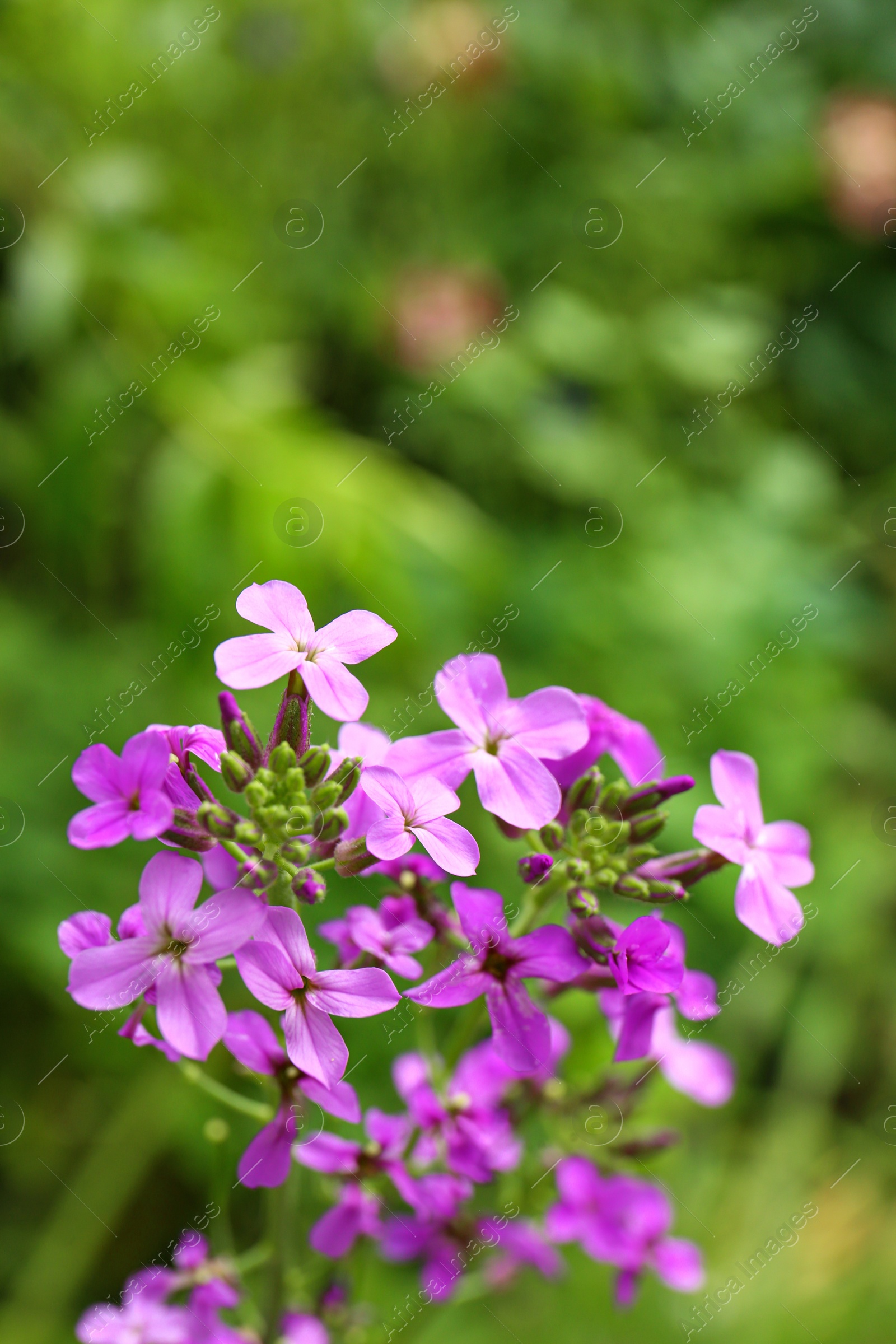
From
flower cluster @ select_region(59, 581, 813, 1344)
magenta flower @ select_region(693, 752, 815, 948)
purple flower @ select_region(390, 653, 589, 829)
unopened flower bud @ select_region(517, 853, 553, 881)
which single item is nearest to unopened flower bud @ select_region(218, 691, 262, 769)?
flower cluster @ select_region(59, 581, 813, 1344)

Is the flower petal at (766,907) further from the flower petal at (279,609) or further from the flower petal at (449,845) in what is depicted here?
the flower petal at (279,609)

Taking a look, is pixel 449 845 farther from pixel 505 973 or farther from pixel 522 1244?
pixel 522 1244

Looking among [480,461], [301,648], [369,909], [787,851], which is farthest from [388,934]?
[480,461]

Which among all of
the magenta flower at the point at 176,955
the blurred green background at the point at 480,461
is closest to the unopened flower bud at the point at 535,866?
Result: the magenta flower at the point at 176,955

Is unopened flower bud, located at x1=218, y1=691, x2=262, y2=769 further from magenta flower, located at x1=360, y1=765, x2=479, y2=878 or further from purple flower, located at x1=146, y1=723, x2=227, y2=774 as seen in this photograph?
magenta flower, located at x1=360, y1=765, x2=479, y2=878

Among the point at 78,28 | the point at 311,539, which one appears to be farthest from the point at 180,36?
the point at 311,539

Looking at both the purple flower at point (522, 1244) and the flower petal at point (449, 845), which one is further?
the purple flower at point (522, 1244)

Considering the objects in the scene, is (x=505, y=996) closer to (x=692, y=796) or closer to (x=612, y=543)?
(x=692, y=796)
